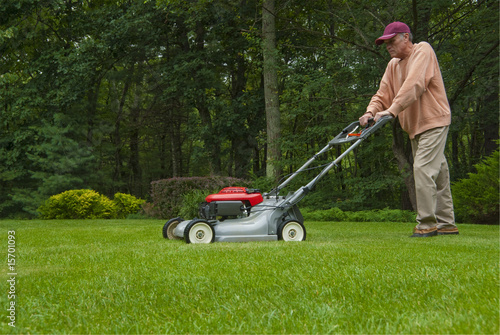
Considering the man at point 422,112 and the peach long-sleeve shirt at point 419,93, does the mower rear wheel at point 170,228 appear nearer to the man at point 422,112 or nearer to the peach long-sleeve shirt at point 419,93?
the man at point 422,112

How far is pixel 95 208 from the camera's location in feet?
44.0

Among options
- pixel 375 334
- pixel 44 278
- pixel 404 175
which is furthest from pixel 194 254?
pixel 404 175

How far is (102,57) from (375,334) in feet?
50.7

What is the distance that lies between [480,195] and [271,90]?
590cm

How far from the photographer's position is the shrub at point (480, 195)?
8.81m

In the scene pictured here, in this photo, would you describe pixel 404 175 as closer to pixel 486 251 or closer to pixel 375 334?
pixel 486 251

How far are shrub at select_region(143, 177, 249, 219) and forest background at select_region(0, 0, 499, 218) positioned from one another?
1565 mm

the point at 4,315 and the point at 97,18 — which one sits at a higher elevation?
the point at 97,18

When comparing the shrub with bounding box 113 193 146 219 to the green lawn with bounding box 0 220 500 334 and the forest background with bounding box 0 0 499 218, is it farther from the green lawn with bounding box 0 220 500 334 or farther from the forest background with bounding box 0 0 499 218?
the green lawn with bounding box 0 220 500 334

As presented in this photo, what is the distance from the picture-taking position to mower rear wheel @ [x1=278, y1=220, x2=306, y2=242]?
4.84 meters

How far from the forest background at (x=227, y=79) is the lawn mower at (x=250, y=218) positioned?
5.88m

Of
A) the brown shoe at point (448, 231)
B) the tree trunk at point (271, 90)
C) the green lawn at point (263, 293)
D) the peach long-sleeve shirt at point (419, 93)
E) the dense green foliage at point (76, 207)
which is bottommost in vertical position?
the green lawn at point (263, 293)

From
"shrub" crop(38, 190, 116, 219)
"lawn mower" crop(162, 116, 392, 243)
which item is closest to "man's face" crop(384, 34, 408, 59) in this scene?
"lawn mower" crop(162, 116, 392, 243)

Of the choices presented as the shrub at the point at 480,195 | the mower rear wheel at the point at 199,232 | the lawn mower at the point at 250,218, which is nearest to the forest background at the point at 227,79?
the shrub at the point at 480,195
